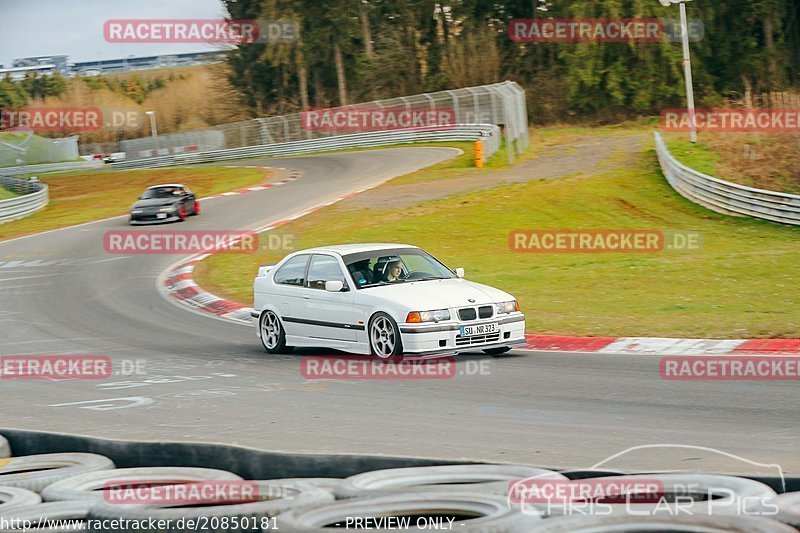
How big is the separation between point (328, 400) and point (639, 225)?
Result: 18515mm

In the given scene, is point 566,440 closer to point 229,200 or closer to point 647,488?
point 647,488

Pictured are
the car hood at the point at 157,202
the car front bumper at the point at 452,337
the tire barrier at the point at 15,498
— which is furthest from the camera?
the car hood at the point at 157,202

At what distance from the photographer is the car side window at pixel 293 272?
44.8 ft

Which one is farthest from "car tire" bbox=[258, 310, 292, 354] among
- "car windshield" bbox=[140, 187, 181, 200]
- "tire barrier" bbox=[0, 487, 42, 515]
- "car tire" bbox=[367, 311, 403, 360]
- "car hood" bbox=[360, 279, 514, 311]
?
"car windshield" bbox=[140, 187, 181, 200]

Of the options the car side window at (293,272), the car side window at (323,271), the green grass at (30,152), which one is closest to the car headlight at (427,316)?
the car side window at (323,271)

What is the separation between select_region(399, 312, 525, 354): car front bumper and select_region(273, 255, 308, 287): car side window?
2.19m

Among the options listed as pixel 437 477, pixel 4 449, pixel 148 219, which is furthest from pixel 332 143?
pixel 437 477

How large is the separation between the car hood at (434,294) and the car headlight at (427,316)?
0.05 meters

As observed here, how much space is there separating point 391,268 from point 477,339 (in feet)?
5.47

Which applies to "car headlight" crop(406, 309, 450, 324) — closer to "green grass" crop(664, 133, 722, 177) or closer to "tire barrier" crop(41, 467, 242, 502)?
"tire barrier" crop(41, 467, 242, 502)

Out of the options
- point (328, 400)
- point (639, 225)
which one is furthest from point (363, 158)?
point (328, 400)

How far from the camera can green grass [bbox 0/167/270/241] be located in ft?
126

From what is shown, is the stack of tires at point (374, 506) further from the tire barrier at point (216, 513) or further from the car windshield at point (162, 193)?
the car windshield at point (162, 193)

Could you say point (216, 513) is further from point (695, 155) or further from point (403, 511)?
point (695, 155)
